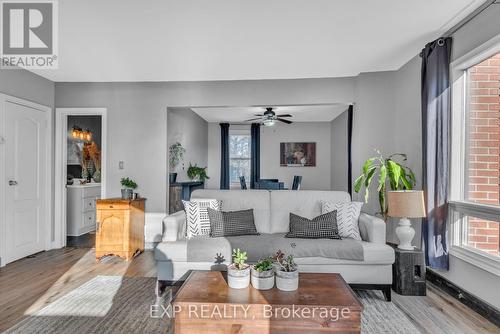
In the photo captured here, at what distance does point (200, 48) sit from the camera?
131 inches

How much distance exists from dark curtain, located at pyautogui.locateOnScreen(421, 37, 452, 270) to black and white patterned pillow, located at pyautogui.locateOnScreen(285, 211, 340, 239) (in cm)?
91

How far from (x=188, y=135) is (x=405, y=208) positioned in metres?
4.72

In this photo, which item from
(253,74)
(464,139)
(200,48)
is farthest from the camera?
(253,74)

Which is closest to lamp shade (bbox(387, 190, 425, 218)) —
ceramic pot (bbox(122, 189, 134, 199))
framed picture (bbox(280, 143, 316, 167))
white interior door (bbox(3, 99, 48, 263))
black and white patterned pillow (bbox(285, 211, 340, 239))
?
black and white patterned pillow (bbox(285, 211, 340, 239))

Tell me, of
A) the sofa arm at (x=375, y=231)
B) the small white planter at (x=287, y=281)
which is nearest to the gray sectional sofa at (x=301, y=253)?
the sofa arm at (x=375, y=231)

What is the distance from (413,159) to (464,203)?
3.47 feet

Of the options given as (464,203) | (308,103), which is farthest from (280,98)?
(464,203)

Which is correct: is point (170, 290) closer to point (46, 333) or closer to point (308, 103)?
point (46, 333)

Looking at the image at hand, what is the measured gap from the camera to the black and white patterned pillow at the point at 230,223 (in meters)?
3.12

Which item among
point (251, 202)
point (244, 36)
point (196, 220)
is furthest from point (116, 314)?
point (244, 36)

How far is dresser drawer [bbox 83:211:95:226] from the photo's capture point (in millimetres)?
5352

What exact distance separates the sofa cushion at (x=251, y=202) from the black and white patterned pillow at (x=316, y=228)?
388 millimetres

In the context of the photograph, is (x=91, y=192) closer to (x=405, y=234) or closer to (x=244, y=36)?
(x=244, y=36)

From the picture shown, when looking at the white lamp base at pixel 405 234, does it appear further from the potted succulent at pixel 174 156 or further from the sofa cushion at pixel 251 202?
the potted succulent at pixel 174 156
